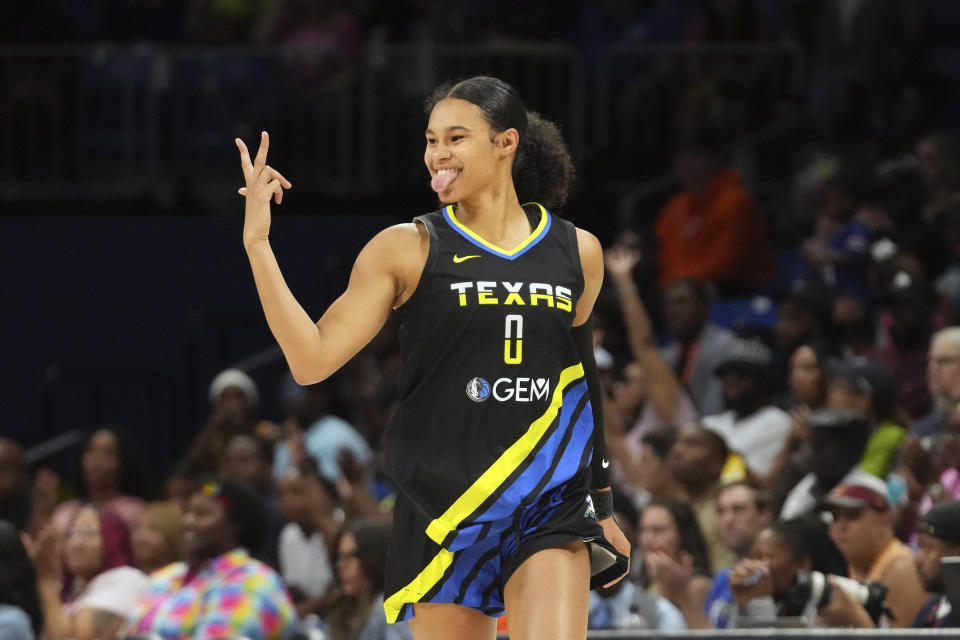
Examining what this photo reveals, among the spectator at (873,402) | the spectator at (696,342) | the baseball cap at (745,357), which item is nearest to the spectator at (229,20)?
the spectator at (696,342)

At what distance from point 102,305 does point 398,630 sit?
5958 millimetres

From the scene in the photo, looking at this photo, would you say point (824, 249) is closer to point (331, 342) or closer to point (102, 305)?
point (102, 305)

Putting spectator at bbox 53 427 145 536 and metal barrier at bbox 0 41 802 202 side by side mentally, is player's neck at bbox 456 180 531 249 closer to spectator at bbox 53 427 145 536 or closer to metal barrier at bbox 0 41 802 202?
spectator at bbox 53 427 145 536

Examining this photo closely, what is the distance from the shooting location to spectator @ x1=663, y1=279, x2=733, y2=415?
28.5ft

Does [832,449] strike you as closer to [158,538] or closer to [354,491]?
[354,491]

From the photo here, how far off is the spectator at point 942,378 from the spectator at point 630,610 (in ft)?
5.53

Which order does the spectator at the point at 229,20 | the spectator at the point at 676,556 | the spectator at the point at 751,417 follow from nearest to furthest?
the spectator at the point at 676,556
the spectator at the point at 751,417
the spectator at the point at 229,20

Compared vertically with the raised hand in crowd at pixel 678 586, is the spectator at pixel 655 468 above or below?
above

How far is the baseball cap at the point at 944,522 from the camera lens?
5.60 metres

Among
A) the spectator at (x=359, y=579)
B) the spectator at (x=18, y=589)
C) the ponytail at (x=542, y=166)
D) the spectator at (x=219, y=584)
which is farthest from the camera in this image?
the spectator at (x=359, y=579)

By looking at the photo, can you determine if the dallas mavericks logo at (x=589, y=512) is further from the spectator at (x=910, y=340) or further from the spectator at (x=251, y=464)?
the spectator at (x=251, y=464)

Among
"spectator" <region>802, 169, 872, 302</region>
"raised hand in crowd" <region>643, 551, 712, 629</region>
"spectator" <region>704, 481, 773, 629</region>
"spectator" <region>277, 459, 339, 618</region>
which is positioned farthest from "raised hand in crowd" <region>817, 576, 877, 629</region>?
"spectator" <region>802, 169, 872, 302</region>

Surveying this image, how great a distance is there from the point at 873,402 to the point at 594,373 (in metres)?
3.74

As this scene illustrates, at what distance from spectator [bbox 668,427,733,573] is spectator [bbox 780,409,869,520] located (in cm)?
38
